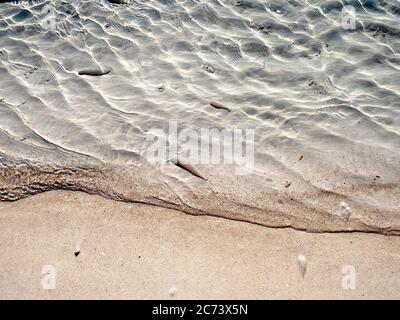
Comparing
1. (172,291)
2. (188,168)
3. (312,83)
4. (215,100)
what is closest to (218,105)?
(215,100)

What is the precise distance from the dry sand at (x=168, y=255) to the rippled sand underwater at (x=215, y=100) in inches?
5.6

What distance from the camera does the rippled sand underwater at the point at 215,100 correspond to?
3428 mm

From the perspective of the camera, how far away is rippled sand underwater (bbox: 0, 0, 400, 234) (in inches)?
135

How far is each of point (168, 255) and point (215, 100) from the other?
1.76 m

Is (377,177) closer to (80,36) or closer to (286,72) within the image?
(286,72)

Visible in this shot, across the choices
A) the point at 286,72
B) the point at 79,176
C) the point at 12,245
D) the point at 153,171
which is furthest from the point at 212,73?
the point at 12,245

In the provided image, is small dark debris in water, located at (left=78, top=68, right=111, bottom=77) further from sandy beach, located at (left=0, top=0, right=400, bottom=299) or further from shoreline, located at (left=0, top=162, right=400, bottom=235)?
shoreline, located at (left=0, top=162, right=400, bottom=235)

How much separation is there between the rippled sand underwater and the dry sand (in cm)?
14

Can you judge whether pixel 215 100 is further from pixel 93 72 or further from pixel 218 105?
pixel 93 72

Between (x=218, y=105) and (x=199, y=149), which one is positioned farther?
(x=218, y=105)

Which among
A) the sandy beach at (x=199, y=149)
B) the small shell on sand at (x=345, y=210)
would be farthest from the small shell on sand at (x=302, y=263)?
the small shell on sand at (x=345, y=210)

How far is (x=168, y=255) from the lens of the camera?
301 cm

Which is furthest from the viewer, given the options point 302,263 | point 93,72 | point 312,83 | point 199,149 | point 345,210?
point 93,72

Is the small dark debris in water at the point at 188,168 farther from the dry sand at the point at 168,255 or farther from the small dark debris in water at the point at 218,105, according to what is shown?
the small dark debris in water at the point at 218,105
